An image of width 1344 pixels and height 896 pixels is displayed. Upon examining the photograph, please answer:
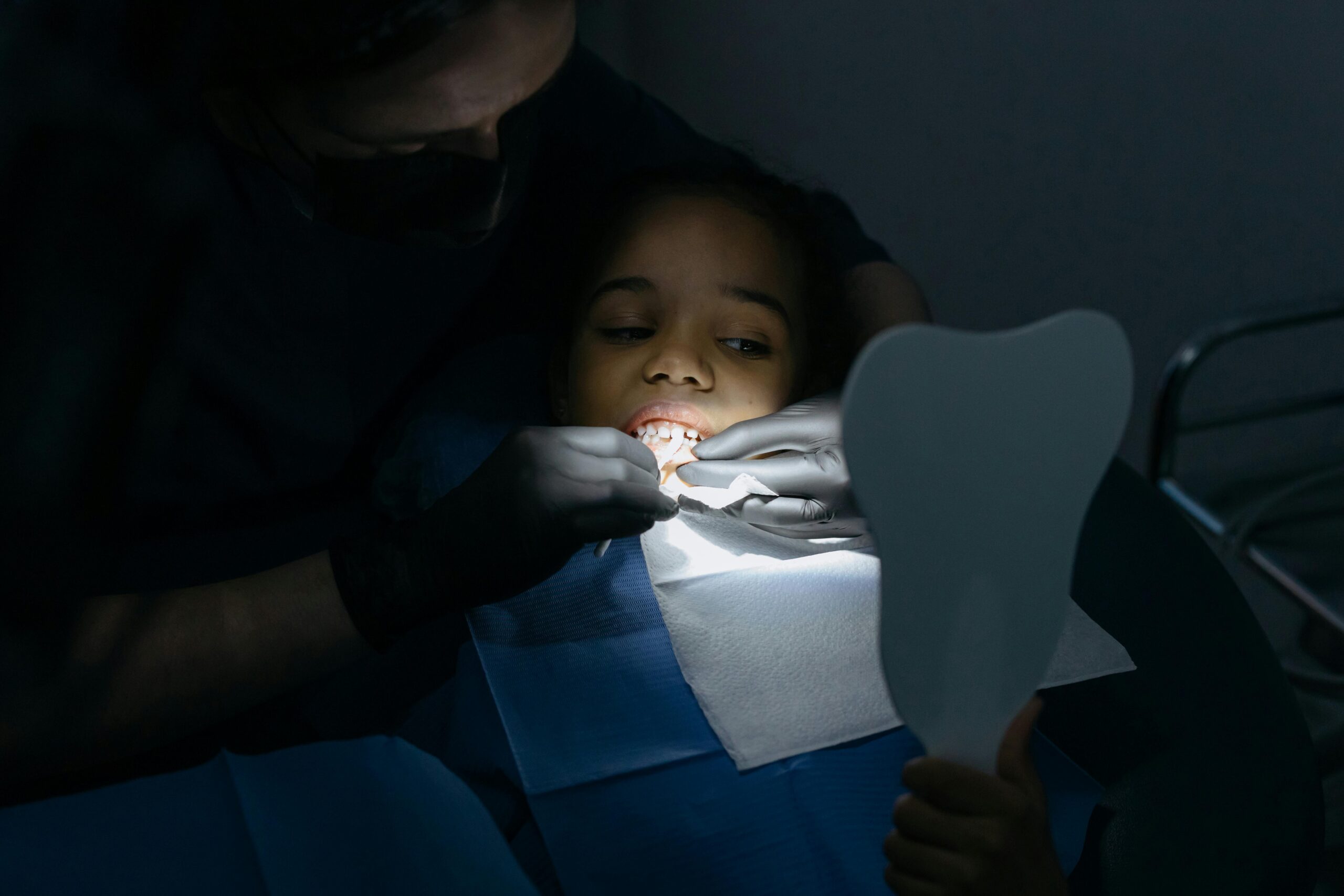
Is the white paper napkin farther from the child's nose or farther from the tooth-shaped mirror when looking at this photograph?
the tooth-shaped mirror

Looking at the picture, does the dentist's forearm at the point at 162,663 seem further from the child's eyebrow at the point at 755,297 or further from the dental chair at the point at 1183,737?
the dental chair at the point at 1183,737

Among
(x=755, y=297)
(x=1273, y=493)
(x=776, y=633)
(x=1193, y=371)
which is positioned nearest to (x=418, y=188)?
(x=755, y=297)

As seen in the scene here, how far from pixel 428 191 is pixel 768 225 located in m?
0.51

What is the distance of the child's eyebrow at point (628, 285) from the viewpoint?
1174 mm

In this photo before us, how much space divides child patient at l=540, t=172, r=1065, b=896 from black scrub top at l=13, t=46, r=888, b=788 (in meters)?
0.12

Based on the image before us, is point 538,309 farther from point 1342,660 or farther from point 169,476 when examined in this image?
point 1342,660

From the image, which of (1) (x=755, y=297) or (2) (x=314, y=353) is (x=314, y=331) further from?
(1) (x=755, y=297)

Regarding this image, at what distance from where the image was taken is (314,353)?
47.0 inches

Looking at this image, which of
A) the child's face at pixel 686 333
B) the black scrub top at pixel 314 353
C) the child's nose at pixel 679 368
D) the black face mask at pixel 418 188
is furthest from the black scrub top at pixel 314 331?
the child's nose at pixel 679 368

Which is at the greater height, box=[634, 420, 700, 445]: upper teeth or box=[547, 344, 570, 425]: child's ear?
box=[634, 420, 700, 445]: upper teeth

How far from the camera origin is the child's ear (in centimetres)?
140

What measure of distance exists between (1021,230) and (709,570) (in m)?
1.22

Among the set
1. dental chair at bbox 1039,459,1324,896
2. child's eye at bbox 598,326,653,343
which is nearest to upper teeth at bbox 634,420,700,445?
child's eye at bbox 598,326,653,343

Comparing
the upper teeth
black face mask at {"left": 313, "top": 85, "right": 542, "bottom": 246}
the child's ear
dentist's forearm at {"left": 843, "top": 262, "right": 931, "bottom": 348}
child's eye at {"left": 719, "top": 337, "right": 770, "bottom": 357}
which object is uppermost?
black face mask at {"left": 313, "top": 85, "right": 542, "bottom": 246}
